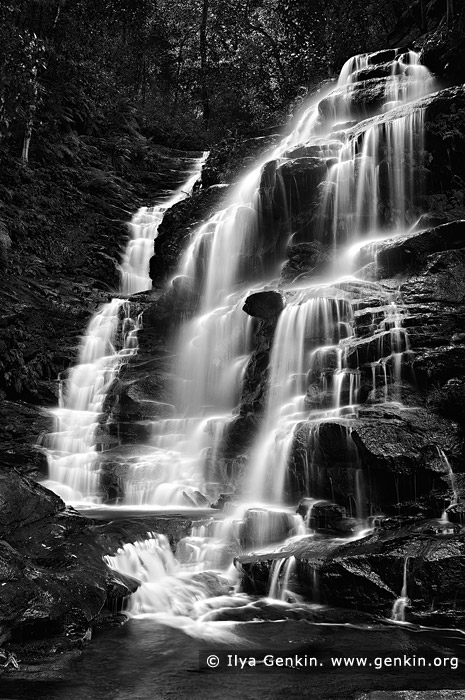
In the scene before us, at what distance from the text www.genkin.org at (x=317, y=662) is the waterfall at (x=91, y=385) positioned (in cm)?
633

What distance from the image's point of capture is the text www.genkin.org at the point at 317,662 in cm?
572

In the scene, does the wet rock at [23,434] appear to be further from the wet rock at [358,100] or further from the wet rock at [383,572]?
the wet rock at [358,100]

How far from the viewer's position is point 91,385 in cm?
1552

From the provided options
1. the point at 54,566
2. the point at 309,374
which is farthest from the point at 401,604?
the point at 309,374

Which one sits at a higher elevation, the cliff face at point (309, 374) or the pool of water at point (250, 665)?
the cliff face at point (309, 374)

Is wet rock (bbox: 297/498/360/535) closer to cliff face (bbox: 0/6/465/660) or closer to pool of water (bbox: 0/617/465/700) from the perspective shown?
cliff face (bbox: 0/6/465/660)

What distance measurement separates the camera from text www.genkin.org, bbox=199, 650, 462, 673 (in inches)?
225

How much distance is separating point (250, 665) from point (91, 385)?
1071 centimetres

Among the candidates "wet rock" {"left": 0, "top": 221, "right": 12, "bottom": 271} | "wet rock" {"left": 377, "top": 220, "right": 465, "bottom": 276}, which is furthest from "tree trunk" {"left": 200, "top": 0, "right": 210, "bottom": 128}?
"wet rock" {"left": 377, "top": 220, "right": 465, "bottom": 276}

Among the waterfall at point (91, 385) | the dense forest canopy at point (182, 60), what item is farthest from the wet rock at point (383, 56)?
the waterfall at point (91, 385)

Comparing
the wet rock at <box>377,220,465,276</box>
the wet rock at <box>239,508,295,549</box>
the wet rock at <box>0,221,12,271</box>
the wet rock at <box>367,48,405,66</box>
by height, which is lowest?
the wet rock at <box>239,508,295,549</box>

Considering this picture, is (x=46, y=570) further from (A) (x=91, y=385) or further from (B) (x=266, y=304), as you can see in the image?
(A) (x=91, y=385)

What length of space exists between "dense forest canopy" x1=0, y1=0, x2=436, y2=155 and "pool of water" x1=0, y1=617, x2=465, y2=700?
19.4m

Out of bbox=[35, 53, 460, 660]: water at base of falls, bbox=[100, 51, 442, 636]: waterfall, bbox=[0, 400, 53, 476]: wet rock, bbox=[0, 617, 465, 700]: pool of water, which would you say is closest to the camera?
bbox=[0, 617, 465, 700]: pool of water
